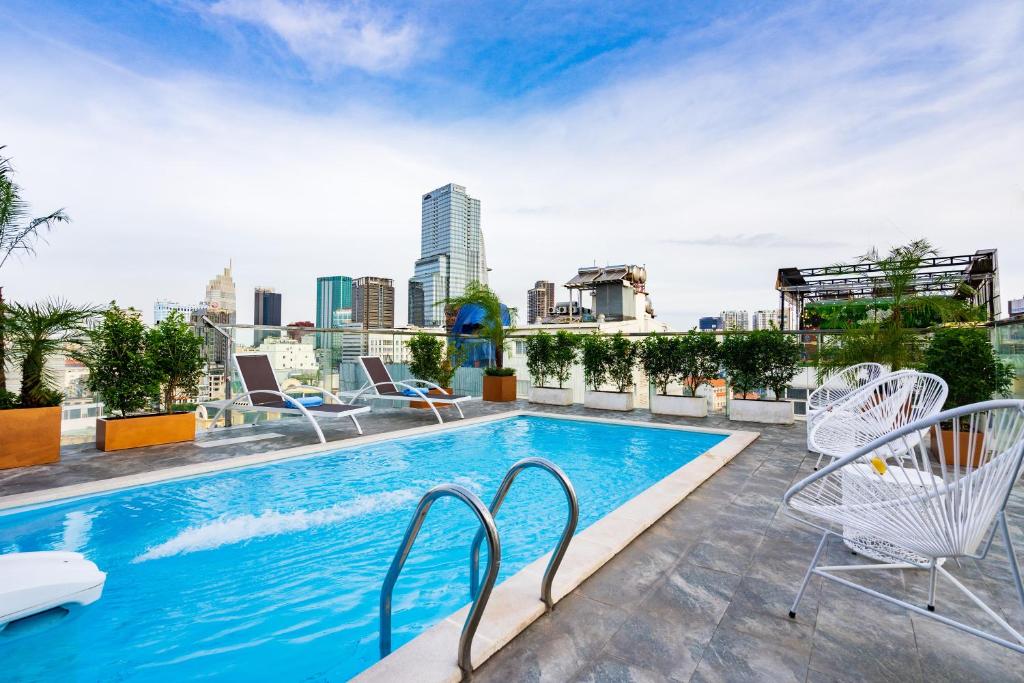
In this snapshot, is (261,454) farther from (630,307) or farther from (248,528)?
(630,307)

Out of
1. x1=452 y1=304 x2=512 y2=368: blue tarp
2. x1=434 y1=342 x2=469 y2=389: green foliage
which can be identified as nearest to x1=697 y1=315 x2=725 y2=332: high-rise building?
x1=452 y1=304 x2=512 y2=368: blue tarp

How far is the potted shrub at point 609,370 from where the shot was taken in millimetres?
9227

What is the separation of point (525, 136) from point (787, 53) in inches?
235

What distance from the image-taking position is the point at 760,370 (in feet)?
26.3

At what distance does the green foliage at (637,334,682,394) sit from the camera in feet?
28.6

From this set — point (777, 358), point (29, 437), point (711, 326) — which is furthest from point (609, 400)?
point (29, 437)

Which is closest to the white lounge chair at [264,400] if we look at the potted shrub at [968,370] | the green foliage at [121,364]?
the green foliage at [121,364]

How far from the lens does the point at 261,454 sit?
17.0 feet

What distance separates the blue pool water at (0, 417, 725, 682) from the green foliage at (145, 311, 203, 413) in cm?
188

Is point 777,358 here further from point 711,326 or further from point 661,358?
point 711,326

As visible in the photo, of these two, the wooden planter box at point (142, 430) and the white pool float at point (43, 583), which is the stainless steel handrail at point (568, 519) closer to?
the white pool float at point (43, 583)

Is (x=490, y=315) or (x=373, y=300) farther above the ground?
(x=373, y=300)

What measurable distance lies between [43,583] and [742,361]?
872cm

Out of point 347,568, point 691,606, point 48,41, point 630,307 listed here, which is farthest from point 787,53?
point 630,307
